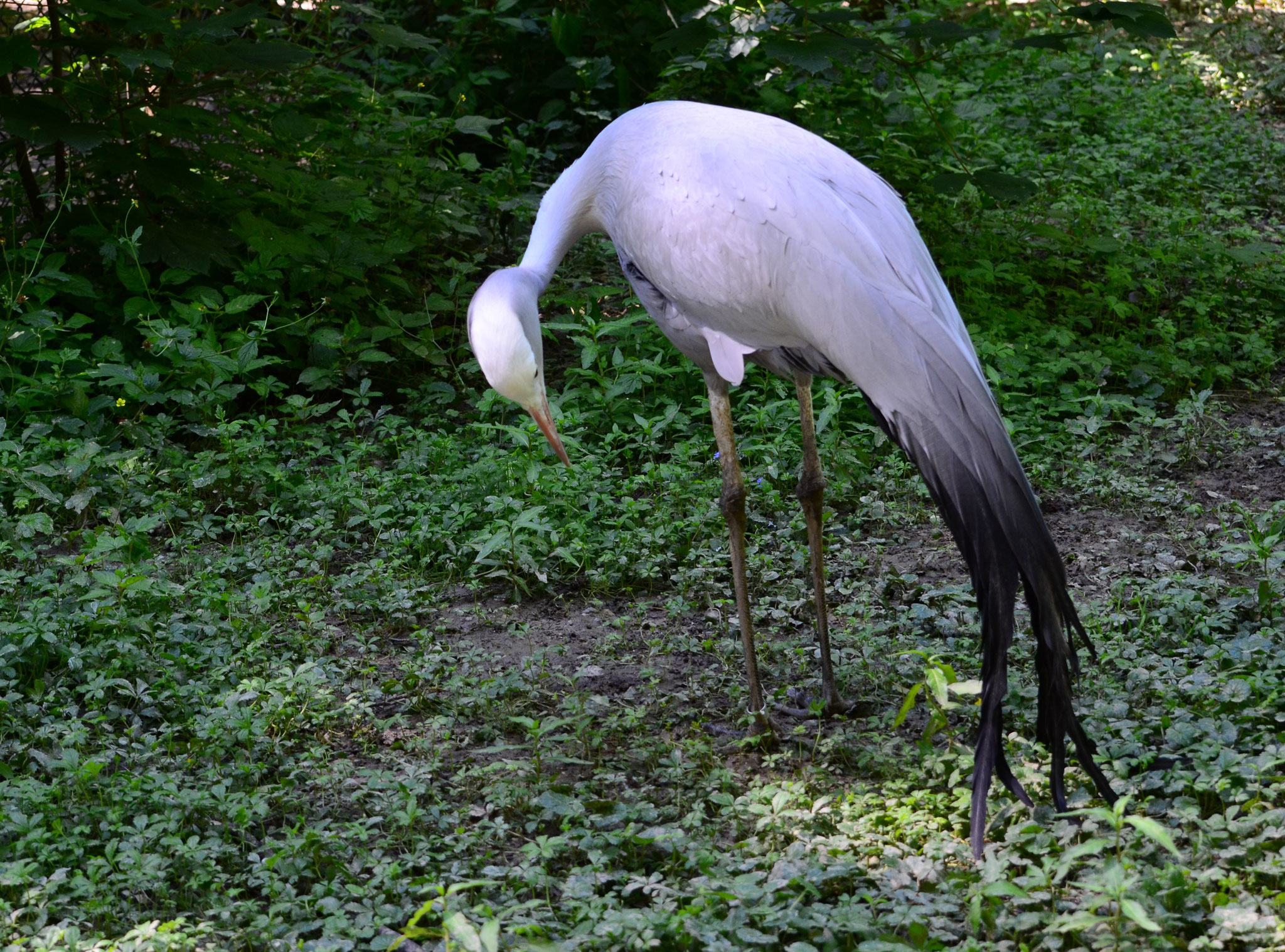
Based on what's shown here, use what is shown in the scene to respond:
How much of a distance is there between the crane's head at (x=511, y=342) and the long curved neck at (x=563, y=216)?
271mm

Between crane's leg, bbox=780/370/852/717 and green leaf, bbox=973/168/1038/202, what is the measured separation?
261 cm

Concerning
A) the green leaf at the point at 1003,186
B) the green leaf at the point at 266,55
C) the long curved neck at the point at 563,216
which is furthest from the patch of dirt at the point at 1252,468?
the green leaf at the point at 266,55

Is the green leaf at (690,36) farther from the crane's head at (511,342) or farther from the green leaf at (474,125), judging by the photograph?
the crane's head at (511,342)

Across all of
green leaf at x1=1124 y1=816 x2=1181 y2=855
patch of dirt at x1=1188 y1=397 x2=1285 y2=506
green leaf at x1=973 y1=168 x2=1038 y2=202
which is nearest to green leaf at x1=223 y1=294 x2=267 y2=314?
green leaf at x1=973 y1=168 x2=1038 y2=202

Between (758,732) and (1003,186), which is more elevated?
(1003,186)

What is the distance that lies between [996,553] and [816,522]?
93 cm

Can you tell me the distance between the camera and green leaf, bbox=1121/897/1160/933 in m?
2.16

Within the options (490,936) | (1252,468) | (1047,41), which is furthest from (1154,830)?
(1047,41)

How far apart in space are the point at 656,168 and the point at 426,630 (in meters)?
1.65

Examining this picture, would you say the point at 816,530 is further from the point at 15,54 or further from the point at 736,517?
the point at 15,54

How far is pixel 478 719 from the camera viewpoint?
3572 mm

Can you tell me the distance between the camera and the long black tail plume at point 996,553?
2723 mm

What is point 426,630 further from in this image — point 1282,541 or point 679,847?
point 1282,541

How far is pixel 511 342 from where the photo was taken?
3.22 m
